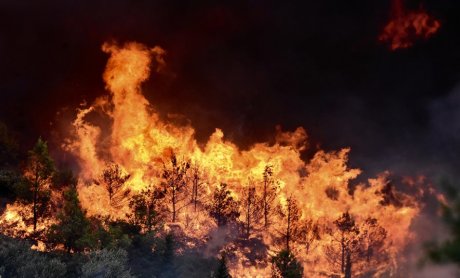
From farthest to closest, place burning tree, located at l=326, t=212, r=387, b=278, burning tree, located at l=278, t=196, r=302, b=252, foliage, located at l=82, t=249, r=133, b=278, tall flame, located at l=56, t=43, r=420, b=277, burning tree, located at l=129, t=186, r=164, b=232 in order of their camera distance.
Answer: tall flame, located at l=56, t=43, r=420, b=277, burning tree, located at l=326, t=212, r=387, b=278, burning tree, located at l=278, t=196, r=302, b=252, burning tree, located at l=129, t=186, r=164, b=232, foliage, located at l=82, t=249, r=133, b=278

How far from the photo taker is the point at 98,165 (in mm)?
46062

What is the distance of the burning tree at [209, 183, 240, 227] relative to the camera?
1741 inches

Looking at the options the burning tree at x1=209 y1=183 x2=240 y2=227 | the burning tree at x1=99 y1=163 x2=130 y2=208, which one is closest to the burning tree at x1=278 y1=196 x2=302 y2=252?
the burning tree at x1=209 y1=183 x2=240 y2=227

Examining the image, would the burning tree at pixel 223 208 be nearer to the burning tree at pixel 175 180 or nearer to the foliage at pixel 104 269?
the burning tree at pixel 175 180

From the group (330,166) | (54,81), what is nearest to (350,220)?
(330,166)

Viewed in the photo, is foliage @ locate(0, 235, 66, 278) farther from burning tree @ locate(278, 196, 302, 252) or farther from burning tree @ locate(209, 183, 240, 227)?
burning tree @ locate(278, 196, 302, 252)

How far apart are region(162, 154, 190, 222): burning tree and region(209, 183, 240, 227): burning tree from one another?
3.56 metres

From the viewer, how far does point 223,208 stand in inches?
1737

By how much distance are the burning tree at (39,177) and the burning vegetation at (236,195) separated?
2.82 metres

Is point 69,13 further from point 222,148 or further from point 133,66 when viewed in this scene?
point 222,148

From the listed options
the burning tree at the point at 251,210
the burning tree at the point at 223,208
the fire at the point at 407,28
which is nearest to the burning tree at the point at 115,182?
the burning tree at the point at 223,208

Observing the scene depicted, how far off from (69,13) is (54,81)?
973cm

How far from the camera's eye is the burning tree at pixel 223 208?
4422cm

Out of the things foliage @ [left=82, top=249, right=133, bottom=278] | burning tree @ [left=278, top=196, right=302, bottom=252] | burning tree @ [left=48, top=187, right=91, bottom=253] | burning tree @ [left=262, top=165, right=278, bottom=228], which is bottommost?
foliage @ [left=82, top=249, right=133, bottom=278]
